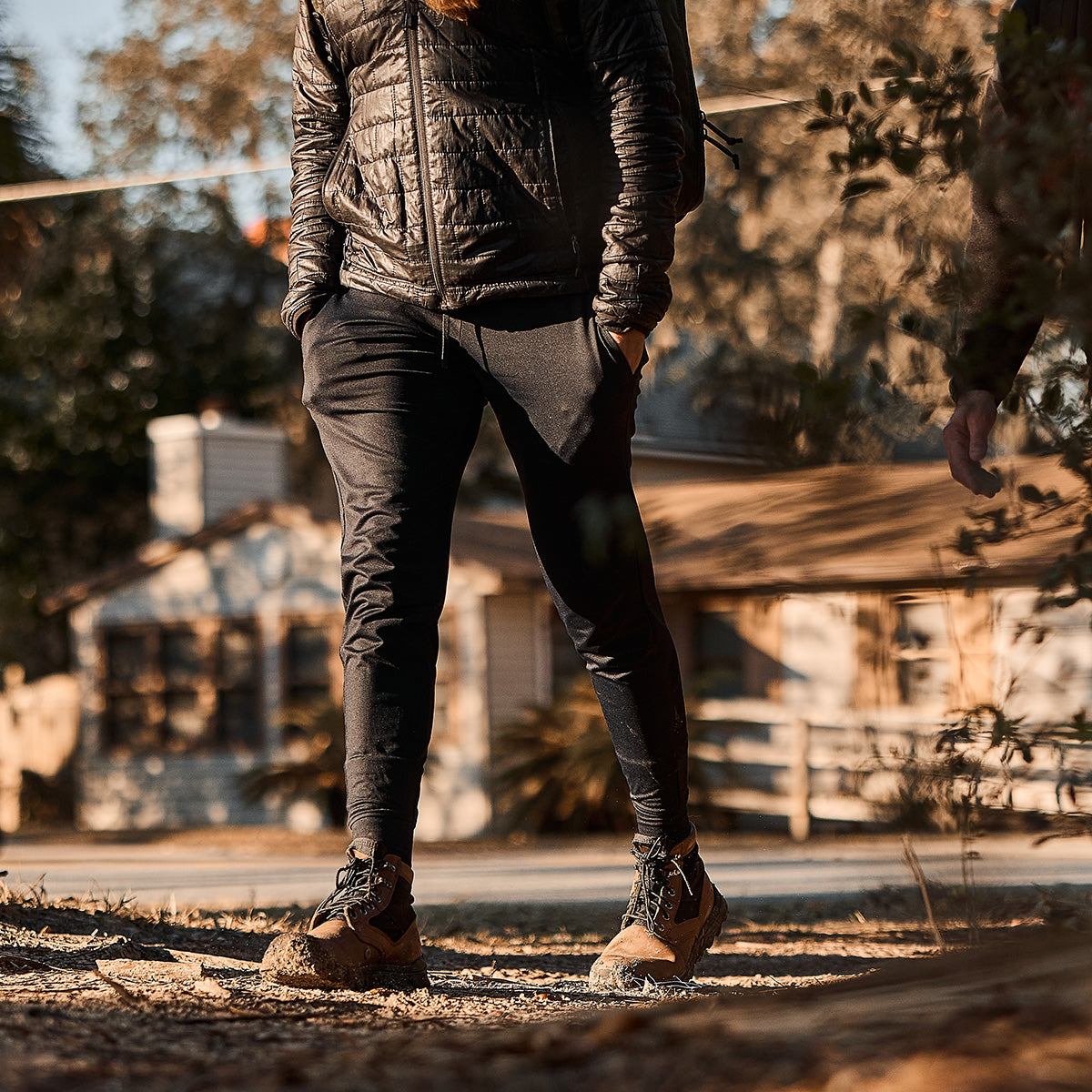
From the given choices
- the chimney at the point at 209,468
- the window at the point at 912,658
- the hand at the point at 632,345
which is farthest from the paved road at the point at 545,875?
the chimney at the point at 209,468

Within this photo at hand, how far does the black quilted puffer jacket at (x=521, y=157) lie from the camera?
284 cm

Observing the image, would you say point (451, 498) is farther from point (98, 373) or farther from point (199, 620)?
point (98, 373)

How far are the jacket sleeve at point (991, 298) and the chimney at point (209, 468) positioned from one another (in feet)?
53.6

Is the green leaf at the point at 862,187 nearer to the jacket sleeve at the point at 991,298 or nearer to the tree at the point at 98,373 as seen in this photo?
the jacket sleeve at the point at 991,298

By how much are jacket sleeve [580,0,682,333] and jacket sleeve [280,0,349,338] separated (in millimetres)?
550

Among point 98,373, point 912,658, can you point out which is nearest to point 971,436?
point 912,658

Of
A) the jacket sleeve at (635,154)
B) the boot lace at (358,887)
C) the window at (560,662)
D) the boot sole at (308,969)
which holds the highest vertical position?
the jacket sleeve at (635,154)

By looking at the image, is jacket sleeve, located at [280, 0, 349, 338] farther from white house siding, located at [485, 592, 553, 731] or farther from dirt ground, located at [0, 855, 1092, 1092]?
white house siding, located at [485, 592, 553, 731]

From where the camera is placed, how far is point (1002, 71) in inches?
90.5

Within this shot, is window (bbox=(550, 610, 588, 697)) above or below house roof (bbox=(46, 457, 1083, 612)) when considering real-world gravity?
below

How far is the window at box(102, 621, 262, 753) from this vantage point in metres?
18.2

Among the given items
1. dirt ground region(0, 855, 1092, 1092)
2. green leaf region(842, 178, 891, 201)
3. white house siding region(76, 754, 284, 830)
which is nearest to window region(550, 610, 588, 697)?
white house siding region(76, 754, 284, 830)

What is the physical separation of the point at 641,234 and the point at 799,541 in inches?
427

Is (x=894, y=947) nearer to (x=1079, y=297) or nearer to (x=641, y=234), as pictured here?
(x=641, y=234)
